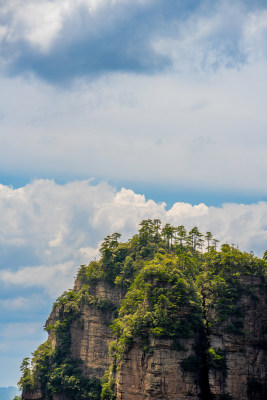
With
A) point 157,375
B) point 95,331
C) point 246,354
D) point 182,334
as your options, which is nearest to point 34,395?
point 95,331

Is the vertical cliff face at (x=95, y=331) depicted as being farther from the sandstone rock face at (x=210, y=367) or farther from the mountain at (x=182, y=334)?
the sandstone rock face at (x=210, y=367)

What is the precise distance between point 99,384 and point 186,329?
21.9 meters

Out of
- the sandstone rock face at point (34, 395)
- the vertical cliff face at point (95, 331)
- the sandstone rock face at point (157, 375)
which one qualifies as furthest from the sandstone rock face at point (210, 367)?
the sandstone rock face at point (34, 395)

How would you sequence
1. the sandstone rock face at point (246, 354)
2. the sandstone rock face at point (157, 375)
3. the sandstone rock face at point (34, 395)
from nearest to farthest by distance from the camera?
the sandstone rock face at point (157, 375)
the sandstone rock face at point (246, 354)
the sandstone rock face at point (34, 395)

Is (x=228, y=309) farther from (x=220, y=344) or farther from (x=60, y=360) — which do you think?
(x=60, y=360)

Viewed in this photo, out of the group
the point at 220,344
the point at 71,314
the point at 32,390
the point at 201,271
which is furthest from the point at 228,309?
the point at 32,390

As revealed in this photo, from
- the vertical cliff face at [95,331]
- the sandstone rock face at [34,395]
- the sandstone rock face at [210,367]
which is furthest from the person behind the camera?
the sandstone rock face at [34,395]

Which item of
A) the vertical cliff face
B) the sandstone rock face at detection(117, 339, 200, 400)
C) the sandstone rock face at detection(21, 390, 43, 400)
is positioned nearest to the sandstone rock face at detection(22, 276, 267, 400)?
the sandstone rock face at detection(117, 339, 200, 400)

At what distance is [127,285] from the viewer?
72.9m

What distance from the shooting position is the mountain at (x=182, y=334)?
56.4m

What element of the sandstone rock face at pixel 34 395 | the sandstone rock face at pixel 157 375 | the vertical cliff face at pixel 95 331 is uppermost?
the vertical cliff face at pixel 95 331

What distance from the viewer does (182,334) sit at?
57.4 meters

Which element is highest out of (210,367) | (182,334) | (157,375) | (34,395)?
(182,334)

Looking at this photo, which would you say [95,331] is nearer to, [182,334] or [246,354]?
[182,334]
